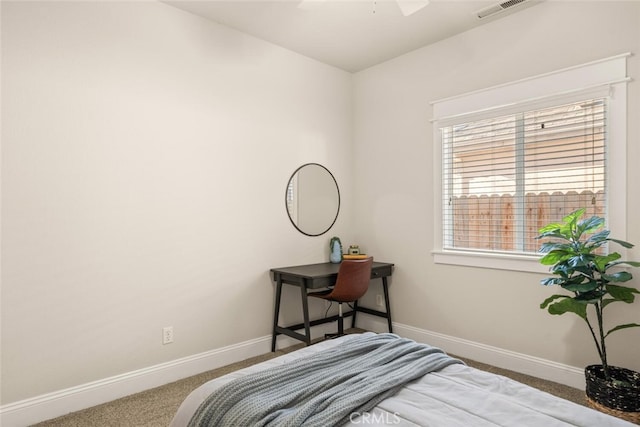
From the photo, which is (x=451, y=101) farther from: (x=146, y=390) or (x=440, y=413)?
(x=146, y=390)

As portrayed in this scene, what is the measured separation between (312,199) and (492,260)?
5.62ft

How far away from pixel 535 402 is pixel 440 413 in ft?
1.26

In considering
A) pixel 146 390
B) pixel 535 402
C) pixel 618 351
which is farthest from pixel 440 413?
pixel 146 390

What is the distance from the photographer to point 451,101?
133 inches

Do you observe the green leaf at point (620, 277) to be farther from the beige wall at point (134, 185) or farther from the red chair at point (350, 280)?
the beige wall at point (134, 185)

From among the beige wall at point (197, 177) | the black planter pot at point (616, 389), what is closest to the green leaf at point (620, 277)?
the beige wall at point (197, 177)

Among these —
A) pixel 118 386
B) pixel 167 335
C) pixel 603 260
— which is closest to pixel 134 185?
pixel 167 335

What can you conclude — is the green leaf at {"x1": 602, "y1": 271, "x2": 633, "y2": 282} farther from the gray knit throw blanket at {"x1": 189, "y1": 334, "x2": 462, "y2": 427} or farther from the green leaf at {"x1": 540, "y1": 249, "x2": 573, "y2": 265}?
the gray knit throw blanket at {"x1": 189, "y1": 334, "x2": 462, "y2": 427}

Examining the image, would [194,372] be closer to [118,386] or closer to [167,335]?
[167,335]

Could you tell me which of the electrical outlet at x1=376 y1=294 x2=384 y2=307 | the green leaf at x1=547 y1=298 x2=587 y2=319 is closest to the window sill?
the green leaf at x1=547 y1=298 x2=587 y2=319

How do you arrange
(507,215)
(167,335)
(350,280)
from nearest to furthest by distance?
(167,335) → (507,215) → (350,280)

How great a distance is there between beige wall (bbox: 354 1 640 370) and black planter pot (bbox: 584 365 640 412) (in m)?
0.19

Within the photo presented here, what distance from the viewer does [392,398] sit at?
1480 millimetres

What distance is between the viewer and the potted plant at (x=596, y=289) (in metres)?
2.21
